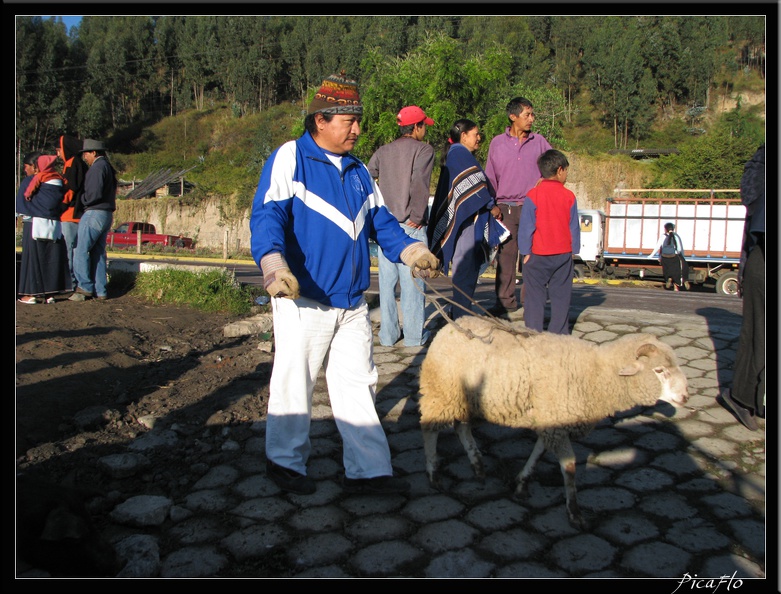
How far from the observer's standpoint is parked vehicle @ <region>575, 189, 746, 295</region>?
23156 millimetres

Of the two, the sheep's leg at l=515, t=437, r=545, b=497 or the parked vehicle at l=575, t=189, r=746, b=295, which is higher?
the parked vehicle at l=575, t=189, r=746, b=295

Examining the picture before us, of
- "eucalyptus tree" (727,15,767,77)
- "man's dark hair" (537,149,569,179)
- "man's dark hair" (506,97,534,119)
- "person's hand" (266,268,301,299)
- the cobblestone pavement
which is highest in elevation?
"eucalyptus tree" (727,15,767,77)

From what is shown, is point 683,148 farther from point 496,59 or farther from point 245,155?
point 245,155

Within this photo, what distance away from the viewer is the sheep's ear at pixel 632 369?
3914 millimetres

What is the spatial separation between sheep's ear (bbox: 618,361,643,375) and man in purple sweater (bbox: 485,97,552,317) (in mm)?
3671

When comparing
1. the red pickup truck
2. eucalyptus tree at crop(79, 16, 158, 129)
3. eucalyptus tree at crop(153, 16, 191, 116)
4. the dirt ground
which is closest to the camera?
the dirt ground

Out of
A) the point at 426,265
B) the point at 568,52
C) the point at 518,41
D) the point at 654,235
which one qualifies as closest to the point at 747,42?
the point at 568,52

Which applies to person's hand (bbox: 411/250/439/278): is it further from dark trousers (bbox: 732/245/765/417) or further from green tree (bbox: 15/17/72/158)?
green tree (bbox: 15/17/72/158)

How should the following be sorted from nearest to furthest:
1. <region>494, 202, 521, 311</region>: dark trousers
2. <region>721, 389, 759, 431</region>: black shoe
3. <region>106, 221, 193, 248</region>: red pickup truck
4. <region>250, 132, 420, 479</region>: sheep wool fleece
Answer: <region>250, 132, 420, 479</region>: sheep wool fleece
<region>721, 389, 759, 431</region>: black shoe
<region>494, 202, 521, 311</region>: dark trousers
<region>106, 221, 193, 248</region>: red pickup truck

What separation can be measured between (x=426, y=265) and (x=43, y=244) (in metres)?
7.15

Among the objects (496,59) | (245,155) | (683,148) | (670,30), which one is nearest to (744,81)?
(670,30)

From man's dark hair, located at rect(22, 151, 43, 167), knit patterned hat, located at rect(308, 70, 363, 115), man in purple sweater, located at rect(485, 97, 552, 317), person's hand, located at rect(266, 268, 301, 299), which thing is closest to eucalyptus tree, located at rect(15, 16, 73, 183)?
man's dark hair, located at rect(22, 151, 43, 167)

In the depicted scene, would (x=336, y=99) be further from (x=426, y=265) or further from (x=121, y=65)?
(x=121, y=65)

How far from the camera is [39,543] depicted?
9.47 feet
